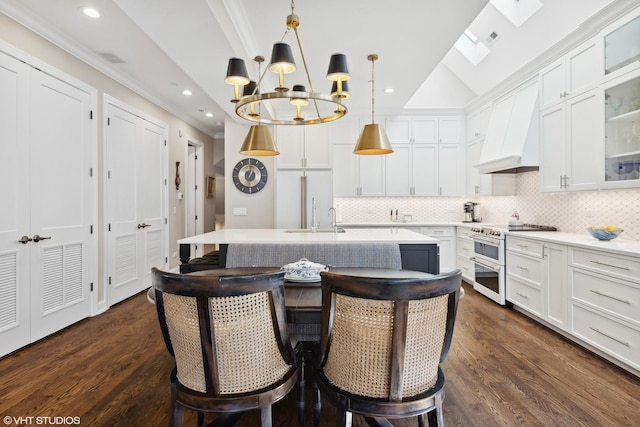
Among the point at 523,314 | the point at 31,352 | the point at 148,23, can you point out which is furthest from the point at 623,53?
the point at 31,352

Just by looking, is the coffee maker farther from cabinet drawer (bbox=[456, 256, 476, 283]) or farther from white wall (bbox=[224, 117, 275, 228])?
white wall (bbox=[224, 117, 275, 228])

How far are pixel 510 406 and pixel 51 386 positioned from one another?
292 centimetres

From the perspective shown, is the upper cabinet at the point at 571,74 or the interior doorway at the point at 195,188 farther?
the interior doorway at the point at 195,188

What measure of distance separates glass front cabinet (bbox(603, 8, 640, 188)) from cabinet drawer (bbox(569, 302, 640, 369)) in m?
1.08

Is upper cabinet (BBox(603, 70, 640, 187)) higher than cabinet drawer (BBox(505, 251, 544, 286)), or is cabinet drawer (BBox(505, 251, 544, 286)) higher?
upper cabinet (BBox(603, 70, 640, 187))

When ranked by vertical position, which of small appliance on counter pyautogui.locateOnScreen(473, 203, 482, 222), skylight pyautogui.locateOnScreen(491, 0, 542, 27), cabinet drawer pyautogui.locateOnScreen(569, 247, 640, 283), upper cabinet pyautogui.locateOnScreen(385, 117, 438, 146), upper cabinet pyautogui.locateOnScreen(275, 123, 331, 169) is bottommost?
cabinet drawer pyautogui.locateOnScreen(569, 247, 640, 283)

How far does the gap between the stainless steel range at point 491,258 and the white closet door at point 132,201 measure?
453 cm

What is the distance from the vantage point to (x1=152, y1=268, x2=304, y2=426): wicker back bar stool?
3.86ft

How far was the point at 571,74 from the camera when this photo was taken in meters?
3.24

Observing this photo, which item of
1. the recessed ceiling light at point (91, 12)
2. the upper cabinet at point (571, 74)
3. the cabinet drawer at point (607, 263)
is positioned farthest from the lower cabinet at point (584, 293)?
the recessed ceiling light at point (91, 12)

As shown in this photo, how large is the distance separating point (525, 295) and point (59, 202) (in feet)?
15.7

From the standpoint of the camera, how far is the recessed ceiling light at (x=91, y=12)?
268 cm

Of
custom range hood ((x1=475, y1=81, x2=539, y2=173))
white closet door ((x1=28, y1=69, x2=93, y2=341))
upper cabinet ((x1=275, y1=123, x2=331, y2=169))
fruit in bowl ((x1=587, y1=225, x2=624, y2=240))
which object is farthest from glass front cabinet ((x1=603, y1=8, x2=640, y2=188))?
white closet door ((x1=28, y1=69, x2=93, y2=341))

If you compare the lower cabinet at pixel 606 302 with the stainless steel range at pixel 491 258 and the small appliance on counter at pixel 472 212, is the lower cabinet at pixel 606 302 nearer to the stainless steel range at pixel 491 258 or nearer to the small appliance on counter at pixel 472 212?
the stainless steel range at pixel 491 258
